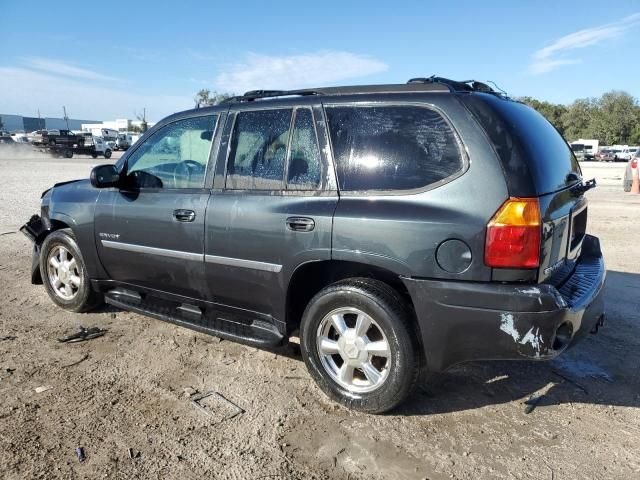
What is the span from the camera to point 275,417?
2.99 m

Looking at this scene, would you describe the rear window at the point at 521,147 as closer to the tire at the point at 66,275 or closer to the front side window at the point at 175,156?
the front side window at the point at 175,156

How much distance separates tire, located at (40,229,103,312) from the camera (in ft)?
14.9

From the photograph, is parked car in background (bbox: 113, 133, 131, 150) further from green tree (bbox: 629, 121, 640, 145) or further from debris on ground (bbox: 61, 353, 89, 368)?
green tree (bbox: 629, 121, 640, 145)

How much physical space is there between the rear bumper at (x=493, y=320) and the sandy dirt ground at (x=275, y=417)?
51cm

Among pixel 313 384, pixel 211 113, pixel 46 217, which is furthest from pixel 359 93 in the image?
pixel 46 217

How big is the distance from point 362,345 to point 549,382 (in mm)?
1463

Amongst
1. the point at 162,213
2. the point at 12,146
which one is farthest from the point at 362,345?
the point at 12,146

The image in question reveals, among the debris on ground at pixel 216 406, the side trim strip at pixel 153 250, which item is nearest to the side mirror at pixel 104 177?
the side trim strip at pixel 153 250

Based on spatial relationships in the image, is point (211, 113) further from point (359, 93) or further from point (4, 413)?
point (4, 413)

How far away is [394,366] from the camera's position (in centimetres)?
288

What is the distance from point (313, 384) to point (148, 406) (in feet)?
3.51

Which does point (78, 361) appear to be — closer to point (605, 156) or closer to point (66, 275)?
point (66, 275)

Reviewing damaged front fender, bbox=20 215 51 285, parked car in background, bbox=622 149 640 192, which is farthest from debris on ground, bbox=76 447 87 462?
parked car in background, bbox=622 149 640 192

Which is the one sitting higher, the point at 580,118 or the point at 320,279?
the point at 580,118
